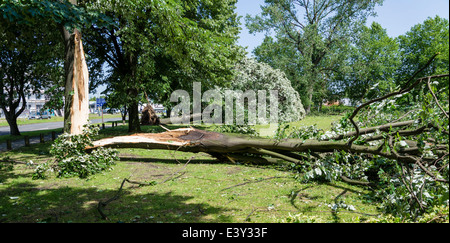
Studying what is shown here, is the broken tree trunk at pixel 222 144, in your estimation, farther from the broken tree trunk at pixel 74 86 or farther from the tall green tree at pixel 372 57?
the tall green tree at pixel 372 57

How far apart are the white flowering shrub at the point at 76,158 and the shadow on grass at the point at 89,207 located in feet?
4.17

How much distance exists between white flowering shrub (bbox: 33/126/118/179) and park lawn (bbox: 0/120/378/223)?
12.1 inches

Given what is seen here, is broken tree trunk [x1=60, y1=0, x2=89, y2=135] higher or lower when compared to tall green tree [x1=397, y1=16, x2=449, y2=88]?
lower

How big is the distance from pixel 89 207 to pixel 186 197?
1.66 m

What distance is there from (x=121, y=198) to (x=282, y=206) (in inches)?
116

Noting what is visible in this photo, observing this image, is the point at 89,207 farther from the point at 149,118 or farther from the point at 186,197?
the point at 149,118

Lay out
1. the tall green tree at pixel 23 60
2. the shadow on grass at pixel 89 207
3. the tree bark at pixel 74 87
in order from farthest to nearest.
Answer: the tall green tree at pixel 23 60 < the tree bark at pixel 74 87 < the shadow on grass at pixel 89 207

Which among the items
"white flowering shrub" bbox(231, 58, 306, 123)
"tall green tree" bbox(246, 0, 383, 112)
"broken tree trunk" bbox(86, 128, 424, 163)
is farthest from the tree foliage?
"tall green tree" bbox(246, 0, 383, 112)

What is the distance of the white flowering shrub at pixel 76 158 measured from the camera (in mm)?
7379

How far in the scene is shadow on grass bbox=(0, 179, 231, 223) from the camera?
4312mm

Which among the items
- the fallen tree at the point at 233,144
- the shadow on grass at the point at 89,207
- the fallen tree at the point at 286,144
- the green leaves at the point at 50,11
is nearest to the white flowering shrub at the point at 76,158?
the fallen tree at the point at 286,144

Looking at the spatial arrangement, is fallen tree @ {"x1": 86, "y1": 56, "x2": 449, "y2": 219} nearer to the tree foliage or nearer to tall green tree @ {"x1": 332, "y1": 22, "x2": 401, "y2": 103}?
the tree foliage
